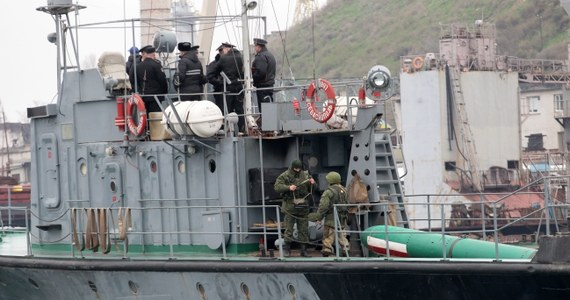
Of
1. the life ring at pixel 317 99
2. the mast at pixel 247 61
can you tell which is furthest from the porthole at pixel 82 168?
the life ring at pixel 317 99

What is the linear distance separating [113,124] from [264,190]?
2.99m

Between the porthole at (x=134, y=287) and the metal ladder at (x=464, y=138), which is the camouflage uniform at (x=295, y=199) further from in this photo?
the metal ladder at (x=464, y=138)

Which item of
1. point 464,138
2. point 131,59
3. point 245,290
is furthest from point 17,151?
point 245,290

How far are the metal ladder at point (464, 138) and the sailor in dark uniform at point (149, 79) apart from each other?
2812 centimetres

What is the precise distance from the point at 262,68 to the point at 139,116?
1983 millimetres

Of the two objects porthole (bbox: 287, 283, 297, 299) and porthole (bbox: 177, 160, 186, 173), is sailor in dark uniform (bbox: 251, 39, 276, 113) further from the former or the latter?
porthole (bbox: 287, 283, 297, 299)

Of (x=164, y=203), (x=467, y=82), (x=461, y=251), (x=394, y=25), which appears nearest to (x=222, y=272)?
(x=164, y=203)

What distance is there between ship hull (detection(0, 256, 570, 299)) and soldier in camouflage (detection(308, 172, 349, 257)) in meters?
0.64

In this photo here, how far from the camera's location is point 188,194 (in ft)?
62.8

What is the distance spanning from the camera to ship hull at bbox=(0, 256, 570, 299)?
15391 mm

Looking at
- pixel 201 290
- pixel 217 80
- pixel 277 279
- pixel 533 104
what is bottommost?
pixel 201 290

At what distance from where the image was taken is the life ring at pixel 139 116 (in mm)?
19047

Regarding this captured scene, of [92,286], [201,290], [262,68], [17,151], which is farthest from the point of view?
[17,151]

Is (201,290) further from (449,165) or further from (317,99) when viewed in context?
(449,165)
